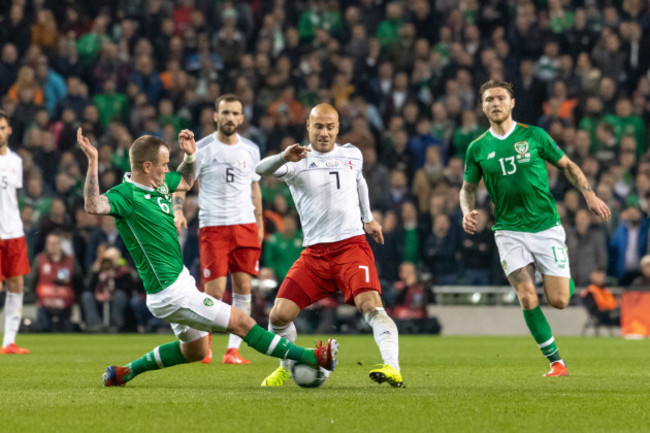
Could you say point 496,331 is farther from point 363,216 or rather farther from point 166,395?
point 166,395

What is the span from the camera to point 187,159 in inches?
350

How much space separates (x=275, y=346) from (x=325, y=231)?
1.22 m

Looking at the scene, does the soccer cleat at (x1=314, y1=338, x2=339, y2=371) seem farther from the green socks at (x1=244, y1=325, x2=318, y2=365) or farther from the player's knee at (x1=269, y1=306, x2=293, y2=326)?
the player's knee at (x1=269, y1=306, x2=293, y2=326)

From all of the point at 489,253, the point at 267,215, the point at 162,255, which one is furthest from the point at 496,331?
the point at 162,255

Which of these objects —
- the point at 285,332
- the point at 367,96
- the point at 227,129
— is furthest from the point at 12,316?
the point at 367,96

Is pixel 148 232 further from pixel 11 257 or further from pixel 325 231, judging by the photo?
pixel 11 257

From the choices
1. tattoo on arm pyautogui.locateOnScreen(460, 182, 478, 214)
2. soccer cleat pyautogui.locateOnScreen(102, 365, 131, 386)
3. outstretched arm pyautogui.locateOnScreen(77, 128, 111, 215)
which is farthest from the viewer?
tattoo on arm pyautogui.locateOnScreen(460, 182, 478, 214)

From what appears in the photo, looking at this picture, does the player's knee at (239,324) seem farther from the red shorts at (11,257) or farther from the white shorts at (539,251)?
the red shorts at (11,257)

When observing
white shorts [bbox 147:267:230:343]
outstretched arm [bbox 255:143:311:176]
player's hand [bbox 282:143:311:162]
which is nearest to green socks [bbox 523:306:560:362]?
outstretched arm [bbox 255:143:311:176]

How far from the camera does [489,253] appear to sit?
1969 cm

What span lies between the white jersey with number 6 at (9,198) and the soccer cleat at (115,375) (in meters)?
5.07

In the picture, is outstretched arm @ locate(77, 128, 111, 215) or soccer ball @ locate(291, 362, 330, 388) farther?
soccer ball @ locate(291, 362, 330, 388)

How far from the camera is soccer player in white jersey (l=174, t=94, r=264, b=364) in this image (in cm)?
1209

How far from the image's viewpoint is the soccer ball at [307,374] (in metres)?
8.58
